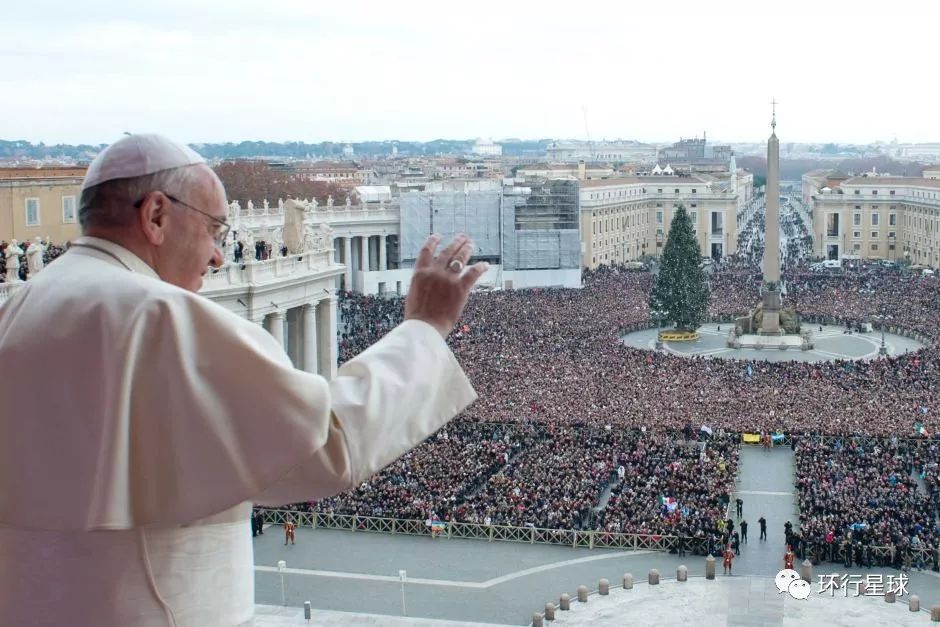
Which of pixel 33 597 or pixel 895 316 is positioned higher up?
pixel 33 597

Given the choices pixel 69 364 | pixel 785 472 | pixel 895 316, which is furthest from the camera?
pixel 895 316

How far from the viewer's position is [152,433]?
252 cm

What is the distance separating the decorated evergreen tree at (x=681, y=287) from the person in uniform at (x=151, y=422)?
176ft

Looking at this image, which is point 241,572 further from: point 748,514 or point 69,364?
point 748,514

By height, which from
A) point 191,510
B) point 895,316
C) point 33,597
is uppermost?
point 191,510

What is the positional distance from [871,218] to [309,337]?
6795 centimetres

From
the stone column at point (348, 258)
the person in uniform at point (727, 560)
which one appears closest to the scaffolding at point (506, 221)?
the stone column at point (348, 258)

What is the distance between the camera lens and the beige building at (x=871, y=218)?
90.6m

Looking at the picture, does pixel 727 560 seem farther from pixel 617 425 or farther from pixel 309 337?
pixel 309 337

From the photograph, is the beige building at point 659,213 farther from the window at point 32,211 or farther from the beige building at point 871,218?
the window at point 32,211

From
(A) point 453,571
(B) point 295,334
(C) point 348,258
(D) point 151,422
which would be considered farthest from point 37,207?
(D) point 151,422

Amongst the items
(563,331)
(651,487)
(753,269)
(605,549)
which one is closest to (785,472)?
(651,487)

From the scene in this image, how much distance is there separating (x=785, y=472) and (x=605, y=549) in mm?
7828

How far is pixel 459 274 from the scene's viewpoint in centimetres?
291
